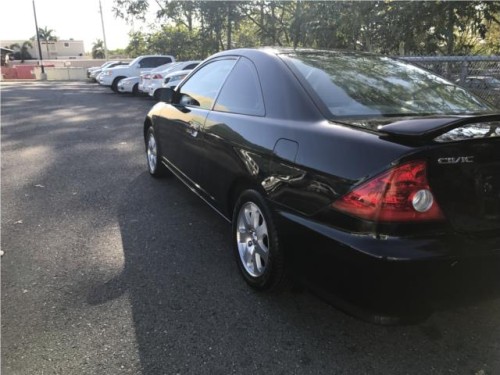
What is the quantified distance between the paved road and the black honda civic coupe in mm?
349

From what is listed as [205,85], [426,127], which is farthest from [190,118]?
[426,127]

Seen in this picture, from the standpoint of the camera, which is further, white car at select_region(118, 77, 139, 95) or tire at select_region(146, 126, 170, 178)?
white car at select_region(118, 77, 139, 95)

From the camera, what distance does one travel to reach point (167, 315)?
9.19 ft

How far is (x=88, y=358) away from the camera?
2.41 metres

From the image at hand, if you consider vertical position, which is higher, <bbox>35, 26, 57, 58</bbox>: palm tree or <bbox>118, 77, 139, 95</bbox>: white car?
<bbox>35, 26, 57, 58</bbox>: palm tree

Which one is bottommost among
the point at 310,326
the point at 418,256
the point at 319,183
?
the point at 310,326

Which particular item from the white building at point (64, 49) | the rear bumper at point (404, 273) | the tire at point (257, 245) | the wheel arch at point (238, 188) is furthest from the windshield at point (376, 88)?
the white building at point (64, 49)

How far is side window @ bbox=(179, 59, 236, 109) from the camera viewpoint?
154 inches

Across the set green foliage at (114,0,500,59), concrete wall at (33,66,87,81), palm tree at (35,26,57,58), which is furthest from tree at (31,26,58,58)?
green foliage at (114,0,500,59)

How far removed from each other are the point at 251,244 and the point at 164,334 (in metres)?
0.84

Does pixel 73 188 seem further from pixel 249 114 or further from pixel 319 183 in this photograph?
pixel 319 183

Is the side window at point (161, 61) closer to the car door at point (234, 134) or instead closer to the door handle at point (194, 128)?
the door handle at point (194, 128)

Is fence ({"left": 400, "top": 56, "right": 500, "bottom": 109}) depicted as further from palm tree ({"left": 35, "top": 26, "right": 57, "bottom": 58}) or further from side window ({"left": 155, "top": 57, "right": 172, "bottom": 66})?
palm tree ({"left": 35, "top": 26, "right": 57, "bottom": 58})

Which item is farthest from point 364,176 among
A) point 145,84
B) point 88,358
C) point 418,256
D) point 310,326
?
point 145,84
